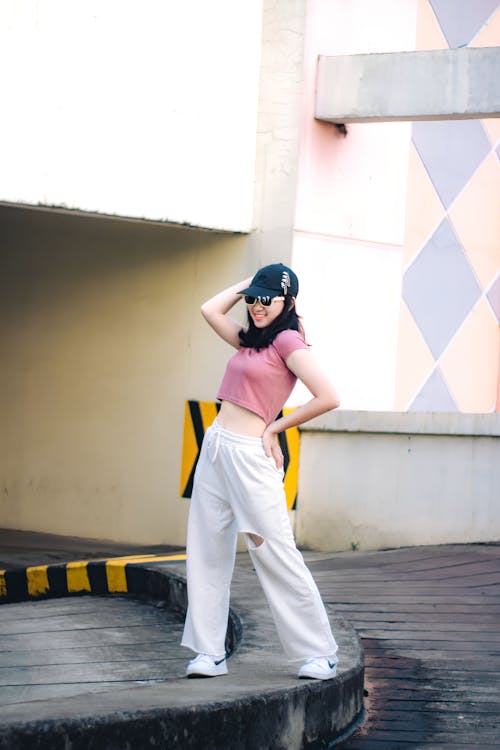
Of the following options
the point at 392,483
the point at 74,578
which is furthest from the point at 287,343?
the point at 392,483

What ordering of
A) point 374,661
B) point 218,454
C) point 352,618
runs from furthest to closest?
1. point 352,618
2. point 374,661
3. point 218,454

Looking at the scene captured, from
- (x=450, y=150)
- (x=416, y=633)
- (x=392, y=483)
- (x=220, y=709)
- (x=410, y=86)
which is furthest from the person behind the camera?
(x=450, y=150)

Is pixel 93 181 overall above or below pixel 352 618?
above

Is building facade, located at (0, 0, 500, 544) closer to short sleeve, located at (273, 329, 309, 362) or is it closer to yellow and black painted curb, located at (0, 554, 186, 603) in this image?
yellow and black painted curb, located at (0, 554, 186, 603)

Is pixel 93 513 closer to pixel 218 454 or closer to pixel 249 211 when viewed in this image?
pixel 249 211

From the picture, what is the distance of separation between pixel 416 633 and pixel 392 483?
252 cm

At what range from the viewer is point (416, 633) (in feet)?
21.3

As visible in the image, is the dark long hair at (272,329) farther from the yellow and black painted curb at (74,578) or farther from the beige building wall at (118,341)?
the beige building wall at (118,341)

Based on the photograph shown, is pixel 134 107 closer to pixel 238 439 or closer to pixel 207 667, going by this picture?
pixel 238 439

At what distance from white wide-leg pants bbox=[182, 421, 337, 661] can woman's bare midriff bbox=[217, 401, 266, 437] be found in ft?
0.09

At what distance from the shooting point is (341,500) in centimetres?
891

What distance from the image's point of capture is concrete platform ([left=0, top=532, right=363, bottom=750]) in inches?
155

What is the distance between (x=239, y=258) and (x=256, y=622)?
354 cm

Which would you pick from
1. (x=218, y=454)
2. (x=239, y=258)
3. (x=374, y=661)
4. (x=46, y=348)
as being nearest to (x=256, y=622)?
(x=374, y=661)
